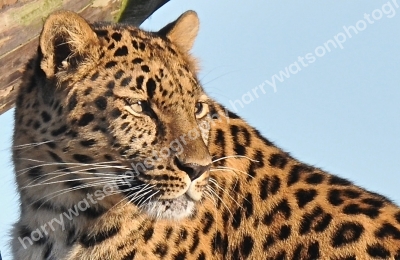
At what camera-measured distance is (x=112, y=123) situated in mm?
4785

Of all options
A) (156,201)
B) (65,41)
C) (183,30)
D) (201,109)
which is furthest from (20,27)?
(156,201)

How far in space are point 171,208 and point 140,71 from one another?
3.05ft

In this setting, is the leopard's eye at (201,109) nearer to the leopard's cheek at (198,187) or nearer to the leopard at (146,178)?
the leopard at (146,178)

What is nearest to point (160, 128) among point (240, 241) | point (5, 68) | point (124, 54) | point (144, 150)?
point (144, 150)

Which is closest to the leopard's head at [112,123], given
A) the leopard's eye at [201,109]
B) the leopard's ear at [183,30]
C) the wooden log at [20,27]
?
the leopard's eye at [201,109]

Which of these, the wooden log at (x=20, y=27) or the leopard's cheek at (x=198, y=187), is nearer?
the leopard's cheek at (x=198, y=187)

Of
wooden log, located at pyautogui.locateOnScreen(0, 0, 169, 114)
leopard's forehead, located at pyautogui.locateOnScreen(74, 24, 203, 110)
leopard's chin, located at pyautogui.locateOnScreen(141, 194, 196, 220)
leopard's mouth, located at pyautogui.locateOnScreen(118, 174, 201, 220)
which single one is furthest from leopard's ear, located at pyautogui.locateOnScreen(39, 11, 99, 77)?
leopard's chin, located at pyautogui.locateOnScreen(141, 194, 196, 220)

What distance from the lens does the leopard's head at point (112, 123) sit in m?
4.77

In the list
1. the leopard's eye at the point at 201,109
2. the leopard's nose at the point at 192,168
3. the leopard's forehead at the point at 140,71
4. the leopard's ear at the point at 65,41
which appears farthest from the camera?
the leopard's eye at the point at 201,109

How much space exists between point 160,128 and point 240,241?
108 centimetres

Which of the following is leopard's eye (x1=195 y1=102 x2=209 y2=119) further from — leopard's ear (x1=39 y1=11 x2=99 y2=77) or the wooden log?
the wooden log

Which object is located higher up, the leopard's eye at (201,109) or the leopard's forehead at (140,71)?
the leopard's forehead at (140,71)

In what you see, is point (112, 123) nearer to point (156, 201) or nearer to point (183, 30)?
point (156, 201)

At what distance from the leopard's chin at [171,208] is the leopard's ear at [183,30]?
1.36 metres
